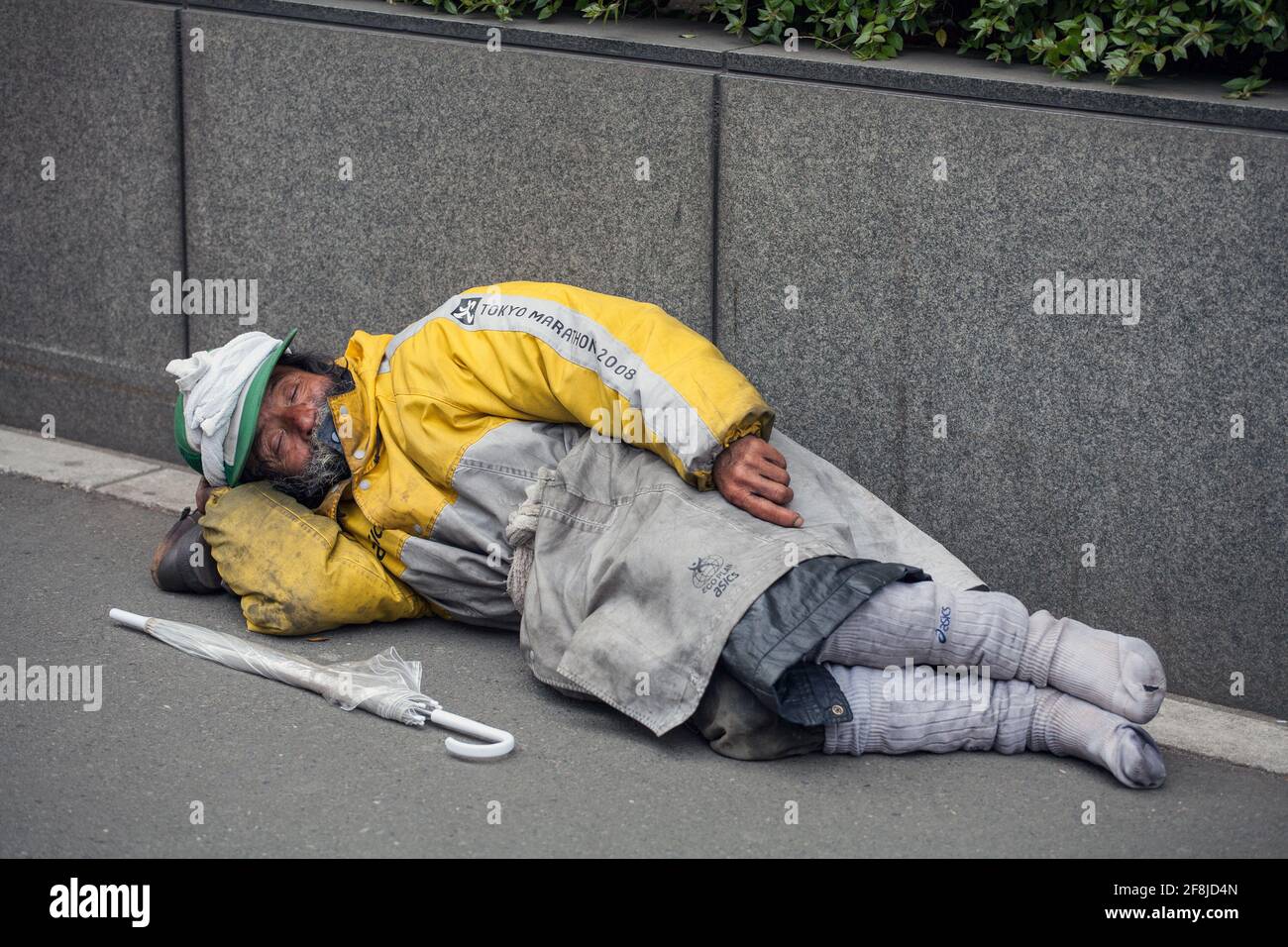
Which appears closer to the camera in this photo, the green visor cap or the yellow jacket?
the yellow jacket

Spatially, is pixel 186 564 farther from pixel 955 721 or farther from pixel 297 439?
pixel 955 721

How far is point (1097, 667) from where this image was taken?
129 inches

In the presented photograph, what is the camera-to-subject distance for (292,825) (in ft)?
10.3

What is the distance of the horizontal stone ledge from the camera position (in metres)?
3.49

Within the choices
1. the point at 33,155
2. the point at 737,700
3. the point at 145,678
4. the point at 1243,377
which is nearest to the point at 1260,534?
the point at 1243,377

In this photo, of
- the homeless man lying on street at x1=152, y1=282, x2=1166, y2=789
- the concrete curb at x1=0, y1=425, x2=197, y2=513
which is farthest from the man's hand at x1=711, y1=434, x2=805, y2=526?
the concrete curb at x1=0, y1=425, x2=197, y2=513

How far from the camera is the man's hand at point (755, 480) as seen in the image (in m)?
3.48

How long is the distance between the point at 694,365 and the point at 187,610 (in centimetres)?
158

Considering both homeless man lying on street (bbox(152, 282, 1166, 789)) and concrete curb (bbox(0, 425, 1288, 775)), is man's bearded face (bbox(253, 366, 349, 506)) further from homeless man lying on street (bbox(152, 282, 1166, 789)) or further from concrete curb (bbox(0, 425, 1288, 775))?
concrete curb (bbox(0, 425, 1288, 775))

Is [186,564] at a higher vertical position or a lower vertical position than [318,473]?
lower

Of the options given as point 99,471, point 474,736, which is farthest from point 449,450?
point 99,471

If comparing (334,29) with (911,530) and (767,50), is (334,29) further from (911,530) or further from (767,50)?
(911,530)

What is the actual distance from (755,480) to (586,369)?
51 centimetres

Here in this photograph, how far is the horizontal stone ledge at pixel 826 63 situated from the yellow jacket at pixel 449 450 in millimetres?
744
